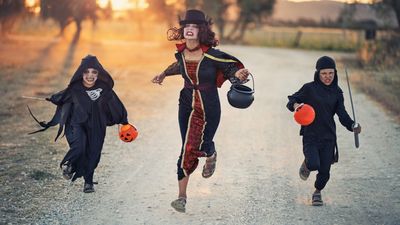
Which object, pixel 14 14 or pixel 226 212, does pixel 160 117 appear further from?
pixel 14 14

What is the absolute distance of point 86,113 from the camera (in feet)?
25.6

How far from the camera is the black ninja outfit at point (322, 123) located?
7.55 metres

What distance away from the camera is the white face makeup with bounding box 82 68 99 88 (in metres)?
7.70

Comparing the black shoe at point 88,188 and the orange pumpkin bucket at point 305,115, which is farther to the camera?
the black shoe at point 88,188

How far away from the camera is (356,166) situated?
31.5 ft

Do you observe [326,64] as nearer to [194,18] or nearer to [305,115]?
[305,115]

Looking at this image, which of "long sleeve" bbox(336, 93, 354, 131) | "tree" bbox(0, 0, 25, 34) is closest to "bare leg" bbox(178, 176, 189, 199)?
"long sleeve" bbox(336, 93, 354, 131)

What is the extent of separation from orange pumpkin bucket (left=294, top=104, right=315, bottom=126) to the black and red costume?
2.62 feet

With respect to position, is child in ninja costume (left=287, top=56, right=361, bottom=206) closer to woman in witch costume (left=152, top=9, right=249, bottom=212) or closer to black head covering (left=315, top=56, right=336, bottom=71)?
black head covering (left=315, top=56, right=336, bottom=71)

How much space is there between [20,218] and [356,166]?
4.82 metres

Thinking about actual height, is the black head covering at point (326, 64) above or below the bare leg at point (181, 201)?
above

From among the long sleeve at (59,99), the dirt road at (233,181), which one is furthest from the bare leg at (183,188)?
the long sleeve at (59,99)

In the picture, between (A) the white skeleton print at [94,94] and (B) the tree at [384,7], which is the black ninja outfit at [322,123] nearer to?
(A) the white skeleton print at [94,94]

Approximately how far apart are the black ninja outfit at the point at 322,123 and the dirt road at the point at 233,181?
448mm
